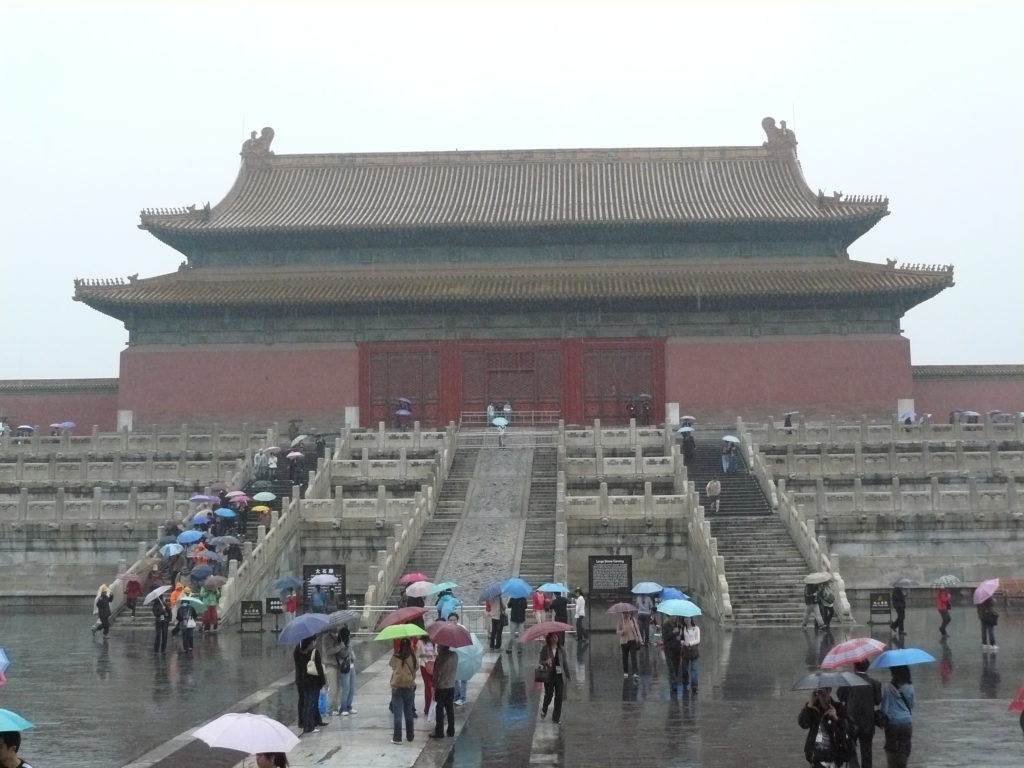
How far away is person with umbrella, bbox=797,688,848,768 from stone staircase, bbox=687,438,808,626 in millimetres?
13377

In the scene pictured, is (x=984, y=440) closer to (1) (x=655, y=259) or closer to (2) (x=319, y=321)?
(1) (x=655, y=259)

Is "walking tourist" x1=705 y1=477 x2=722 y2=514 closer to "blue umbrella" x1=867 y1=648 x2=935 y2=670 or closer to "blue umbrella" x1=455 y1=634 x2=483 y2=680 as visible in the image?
"blue umbrella" x1=455 y1=634 x2=483 y2=680

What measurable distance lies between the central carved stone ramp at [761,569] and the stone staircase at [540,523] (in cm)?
353

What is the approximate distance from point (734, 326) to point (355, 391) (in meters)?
12.7

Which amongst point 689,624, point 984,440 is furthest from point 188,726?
point 984,440

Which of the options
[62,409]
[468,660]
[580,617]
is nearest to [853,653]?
[468,660]

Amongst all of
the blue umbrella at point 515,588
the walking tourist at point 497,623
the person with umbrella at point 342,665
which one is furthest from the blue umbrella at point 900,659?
the walking tourist at point 497,623

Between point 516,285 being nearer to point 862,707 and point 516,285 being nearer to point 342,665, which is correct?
point 342,665

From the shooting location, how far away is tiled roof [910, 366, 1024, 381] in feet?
140

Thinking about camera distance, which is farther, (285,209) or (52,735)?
(285,209)

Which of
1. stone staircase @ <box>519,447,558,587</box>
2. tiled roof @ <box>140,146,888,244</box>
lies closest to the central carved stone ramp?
stone staircase @ <box>519,447,558,587</box>

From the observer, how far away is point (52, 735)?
13.6m

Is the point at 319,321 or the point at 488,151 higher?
the point at 488,151

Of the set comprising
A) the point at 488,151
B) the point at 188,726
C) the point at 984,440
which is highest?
the point at 488,151
